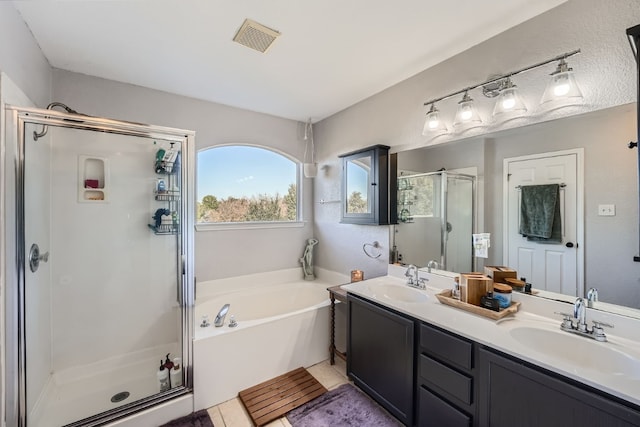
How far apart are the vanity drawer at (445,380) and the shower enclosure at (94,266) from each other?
1585 mm

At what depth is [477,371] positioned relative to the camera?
1.25 meters

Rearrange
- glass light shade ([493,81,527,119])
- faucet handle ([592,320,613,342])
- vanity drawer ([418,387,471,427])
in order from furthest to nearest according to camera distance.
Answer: glass light shade ([493,81,527,119]), vanity drawer ([418,387,471,427]), faucet handle ([592,320,613,342])

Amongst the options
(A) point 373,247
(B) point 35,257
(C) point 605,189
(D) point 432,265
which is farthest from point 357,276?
(B) point 35,257

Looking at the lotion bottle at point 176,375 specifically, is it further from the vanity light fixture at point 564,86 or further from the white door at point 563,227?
the vanity light fixture at point 564,86

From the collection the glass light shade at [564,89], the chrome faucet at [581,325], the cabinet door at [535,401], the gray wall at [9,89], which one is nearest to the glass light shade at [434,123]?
the glass light shade at [564,89]

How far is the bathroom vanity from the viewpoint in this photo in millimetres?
964

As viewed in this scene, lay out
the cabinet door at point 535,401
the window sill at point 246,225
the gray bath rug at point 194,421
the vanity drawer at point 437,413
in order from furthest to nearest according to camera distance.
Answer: the window sill at point 246,225, the gray bath rug at point 194,421, the vanity drawer at point 437,413, the cabinet door at point 535,401

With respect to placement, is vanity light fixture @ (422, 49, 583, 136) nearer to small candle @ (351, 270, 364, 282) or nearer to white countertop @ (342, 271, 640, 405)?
white countertop @ (342, 271, 640, 405)

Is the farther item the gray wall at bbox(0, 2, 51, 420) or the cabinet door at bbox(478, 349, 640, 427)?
the gray wall at bbox(0, 2, 51, 420)

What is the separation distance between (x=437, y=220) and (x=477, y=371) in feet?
3.73

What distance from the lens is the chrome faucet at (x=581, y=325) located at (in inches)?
48.7

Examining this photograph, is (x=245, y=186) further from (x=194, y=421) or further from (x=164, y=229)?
(x=194, y=421)

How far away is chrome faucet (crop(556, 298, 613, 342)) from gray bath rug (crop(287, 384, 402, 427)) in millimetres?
1141

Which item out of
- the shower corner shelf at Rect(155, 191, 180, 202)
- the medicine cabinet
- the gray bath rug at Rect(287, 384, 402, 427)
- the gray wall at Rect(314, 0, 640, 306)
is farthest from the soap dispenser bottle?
the medicine cabinet
